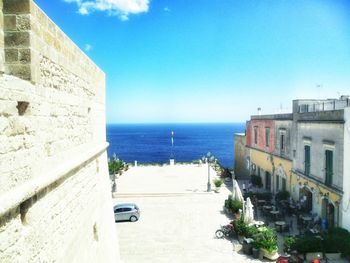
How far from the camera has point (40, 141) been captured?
5129 mm

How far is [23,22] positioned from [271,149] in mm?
25904

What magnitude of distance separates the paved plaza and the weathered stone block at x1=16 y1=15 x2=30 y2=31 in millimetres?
12525

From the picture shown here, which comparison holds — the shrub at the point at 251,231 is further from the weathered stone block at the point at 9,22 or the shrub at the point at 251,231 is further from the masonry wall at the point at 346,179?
the weathered stone block at the point at 9,22

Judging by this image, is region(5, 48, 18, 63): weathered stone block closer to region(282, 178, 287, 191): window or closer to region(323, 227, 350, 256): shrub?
region(323, 227, 350, 256): shrub

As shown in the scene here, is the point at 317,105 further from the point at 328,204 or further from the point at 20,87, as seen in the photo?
the point at 20,87

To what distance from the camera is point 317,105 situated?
23.7 metres

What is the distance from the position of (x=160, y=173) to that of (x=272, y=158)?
1415cm

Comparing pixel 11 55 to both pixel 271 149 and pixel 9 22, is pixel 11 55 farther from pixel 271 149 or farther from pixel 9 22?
pixel 271 149

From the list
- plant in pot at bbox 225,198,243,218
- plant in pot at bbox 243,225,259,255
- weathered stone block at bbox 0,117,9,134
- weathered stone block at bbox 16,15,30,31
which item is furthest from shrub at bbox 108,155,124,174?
weathered stone block at bbox 0,117,9,134

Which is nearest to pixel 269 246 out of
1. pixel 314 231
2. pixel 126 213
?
pixel 314 231

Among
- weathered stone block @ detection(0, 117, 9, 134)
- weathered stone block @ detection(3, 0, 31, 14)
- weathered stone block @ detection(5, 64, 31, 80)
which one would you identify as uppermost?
weathered stone block @ detection(3, 0, 31, 14)

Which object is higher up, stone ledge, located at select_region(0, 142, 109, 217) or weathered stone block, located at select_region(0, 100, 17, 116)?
weathered stone block, located at select_region(0, 100, 17, 116)

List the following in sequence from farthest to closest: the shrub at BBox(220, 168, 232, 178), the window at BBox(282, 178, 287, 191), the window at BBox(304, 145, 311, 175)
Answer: the shrub at BBox(220, 168, 232, 178), the window at BBox(282, 178, 287, 191), the window at BBox(304, 145, 311, 175)

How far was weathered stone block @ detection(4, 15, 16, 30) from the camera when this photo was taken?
4.56 metres
